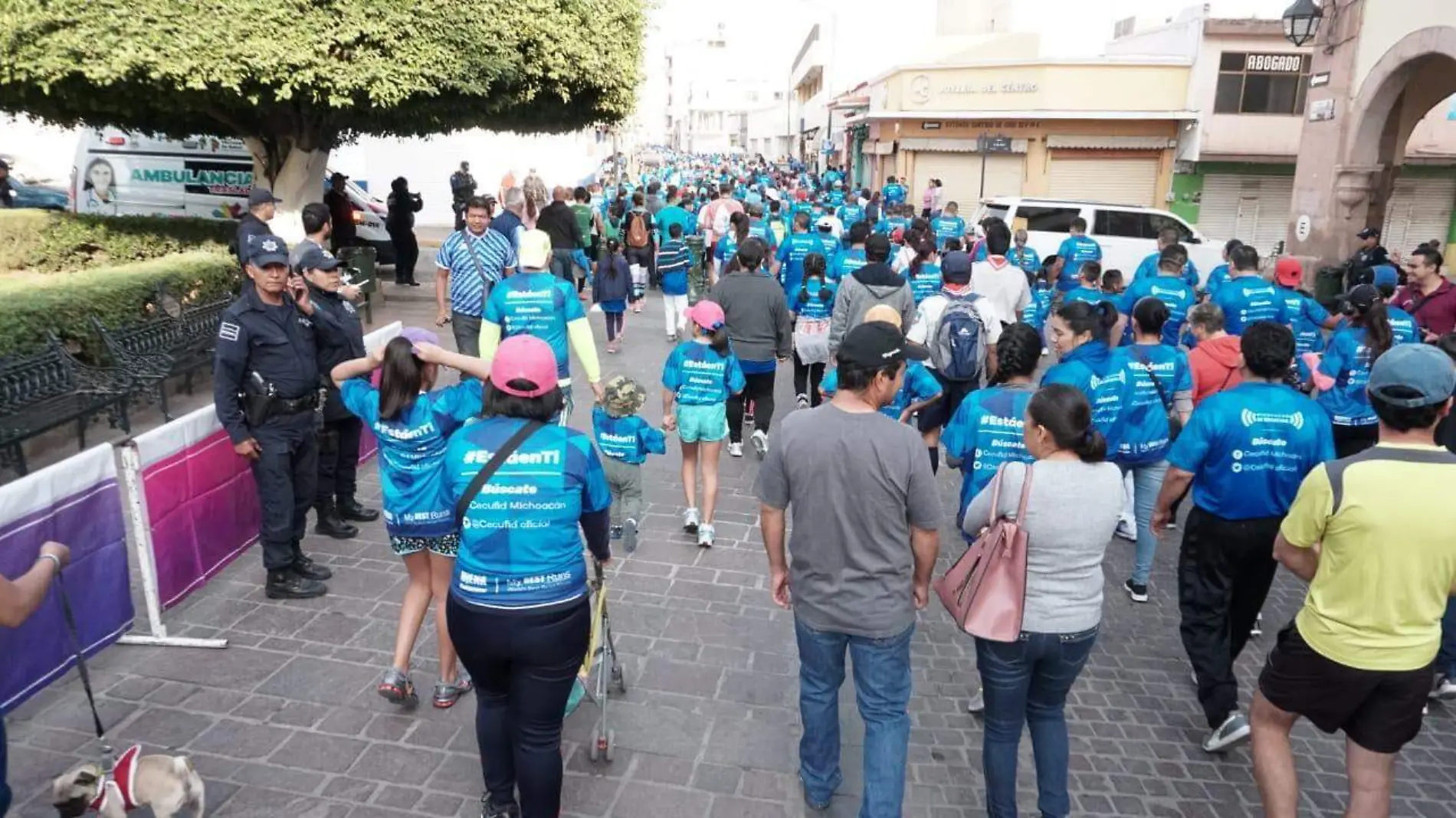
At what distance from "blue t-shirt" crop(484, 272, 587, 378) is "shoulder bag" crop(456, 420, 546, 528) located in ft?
10.8

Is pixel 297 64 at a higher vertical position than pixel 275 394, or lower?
higher

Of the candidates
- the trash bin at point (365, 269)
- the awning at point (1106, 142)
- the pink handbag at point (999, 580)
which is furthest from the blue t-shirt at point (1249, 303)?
the awning at point (1106, 142)

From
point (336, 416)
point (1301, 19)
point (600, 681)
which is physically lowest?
point (600, 681)

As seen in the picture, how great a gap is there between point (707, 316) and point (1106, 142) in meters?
25.7

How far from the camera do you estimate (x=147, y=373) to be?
26.2 feet

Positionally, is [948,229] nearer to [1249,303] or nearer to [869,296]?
[1249,303]

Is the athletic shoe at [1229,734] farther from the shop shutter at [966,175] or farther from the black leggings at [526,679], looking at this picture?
the shop shutter at [966,175]

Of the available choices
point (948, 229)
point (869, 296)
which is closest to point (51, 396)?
point (869, 296)

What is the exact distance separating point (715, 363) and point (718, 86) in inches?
5168

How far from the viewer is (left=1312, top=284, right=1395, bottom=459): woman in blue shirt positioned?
5.70 metres

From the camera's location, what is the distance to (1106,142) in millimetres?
28016

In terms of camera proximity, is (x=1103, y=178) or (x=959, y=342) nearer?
(x=959, y=342)

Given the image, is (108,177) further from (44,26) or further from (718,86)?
(718,86)

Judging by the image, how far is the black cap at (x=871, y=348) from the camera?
10.8ft
